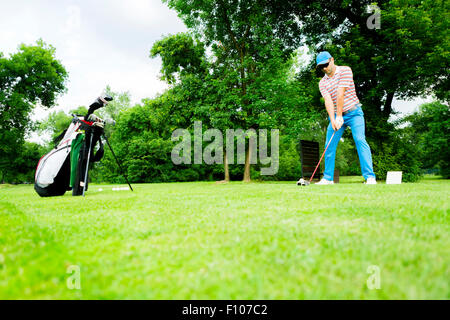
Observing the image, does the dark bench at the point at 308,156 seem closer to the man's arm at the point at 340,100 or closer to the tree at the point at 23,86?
the man's arm at the point at 340,100

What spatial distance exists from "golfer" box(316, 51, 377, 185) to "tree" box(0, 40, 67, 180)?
27.7 metres

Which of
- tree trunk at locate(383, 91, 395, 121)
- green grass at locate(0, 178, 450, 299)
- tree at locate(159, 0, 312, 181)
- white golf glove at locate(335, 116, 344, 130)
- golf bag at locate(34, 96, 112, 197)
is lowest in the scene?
green grass at locate(0, 178, 450, 299)

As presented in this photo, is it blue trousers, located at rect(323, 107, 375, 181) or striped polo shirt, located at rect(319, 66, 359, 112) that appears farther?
striped polo shirt, located at rect(319, 66, 359, 112)

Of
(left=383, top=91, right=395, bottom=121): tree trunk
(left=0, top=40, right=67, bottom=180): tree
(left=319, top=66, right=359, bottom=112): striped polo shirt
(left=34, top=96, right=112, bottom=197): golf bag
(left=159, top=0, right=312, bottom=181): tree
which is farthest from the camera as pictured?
(left=0, top=40, right=67, bottom=180): tree

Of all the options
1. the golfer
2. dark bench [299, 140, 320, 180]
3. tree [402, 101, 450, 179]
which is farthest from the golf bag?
tree [402, 101, 450, 179]

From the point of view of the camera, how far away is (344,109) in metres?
6.61

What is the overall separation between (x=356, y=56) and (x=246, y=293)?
43.2 ft

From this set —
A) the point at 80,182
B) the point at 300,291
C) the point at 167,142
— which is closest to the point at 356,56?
the point at 80,182

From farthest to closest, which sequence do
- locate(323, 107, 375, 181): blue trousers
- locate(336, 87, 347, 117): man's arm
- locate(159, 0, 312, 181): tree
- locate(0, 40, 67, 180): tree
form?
locate(0, 40, 67, 180): tree, locate(159, 0, 312, 181): tree, locate(336, 87, 347, 117): man's arm, locate(323, 107, 375, 181): blue trousers

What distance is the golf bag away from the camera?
6.08 metres

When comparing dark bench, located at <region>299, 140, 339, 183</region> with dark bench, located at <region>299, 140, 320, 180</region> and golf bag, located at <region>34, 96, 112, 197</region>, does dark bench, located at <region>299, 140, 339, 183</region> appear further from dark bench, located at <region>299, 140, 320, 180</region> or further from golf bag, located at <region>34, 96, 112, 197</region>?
golf bag, located at <region>34, 96, 112, 197</region>

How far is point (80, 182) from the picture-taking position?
242 inches
